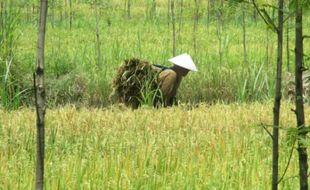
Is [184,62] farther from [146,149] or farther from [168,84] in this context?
[146,149]

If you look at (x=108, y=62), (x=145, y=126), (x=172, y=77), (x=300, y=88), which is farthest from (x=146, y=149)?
(x=108, y=62)

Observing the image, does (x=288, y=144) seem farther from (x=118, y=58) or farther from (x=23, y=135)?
(x=118, y=58)

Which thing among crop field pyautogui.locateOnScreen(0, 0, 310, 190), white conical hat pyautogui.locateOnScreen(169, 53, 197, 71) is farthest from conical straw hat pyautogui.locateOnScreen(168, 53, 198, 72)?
crop field pyautogui.locateOnScreen(0, 0, 310, 190)

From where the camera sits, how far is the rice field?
3.36m

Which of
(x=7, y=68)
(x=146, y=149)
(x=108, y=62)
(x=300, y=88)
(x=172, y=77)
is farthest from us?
(x=108, y=62)

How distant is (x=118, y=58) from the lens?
7996 millimetres

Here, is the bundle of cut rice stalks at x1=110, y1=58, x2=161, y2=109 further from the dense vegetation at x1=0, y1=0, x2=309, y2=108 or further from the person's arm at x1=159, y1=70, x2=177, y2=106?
the dense vegetation at x1=0, y1=0, x2=309, y2=108

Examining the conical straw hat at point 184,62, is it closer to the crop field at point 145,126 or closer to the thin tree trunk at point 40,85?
the crop field at point 145,126

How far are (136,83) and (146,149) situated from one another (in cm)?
226

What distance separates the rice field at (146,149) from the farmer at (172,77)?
0.41 metres

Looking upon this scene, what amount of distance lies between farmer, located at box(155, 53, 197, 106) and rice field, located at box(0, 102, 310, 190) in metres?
0.41

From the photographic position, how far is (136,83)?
615 cm

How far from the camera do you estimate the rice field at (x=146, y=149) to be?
3361 mm

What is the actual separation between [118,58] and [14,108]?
2.38m
